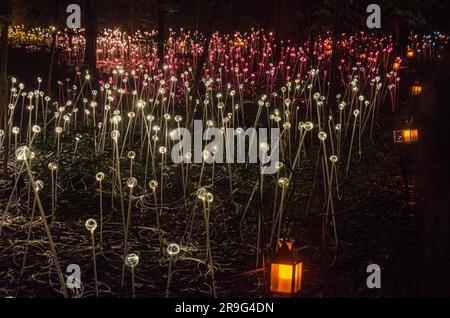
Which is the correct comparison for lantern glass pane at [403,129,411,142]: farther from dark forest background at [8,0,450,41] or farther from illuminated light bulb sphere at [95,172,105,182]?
illuminated light bulb sphere at [95,172,105,182]

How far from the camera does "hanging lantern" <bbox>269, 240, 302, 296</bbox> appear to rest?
3578 millimetres

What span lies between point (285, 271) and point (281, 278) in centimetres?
A: 6

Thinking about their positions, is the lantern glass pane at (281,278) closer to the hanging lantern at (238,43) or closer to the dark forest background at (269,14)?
the dark forest background at (269,14)

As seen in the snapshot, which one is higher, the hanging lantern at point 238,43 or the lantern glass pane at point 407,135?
the hanging lantern at point 238,43

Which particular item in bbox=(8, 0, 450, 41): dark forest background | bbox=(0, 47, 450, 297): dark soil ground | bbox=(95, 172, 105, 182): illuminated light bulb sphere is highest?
bbox=(8, 0, 450, 41): dark forest background

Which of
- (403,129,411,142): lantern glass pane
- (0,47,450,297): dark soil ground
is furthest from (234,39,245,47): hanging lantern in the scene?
(403,129,411,142): lantern glass pane

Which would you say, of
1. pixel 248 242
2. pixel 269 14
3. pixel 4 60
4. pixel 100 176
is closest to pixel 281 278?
pixel 248 242

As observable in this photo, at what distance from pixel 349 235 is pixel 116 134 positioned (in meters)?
2.20

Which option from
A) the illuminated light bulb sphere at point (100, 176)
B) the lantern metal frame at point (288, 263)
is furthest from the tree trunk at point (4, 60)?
the lantern metal frame at point (288, 263)

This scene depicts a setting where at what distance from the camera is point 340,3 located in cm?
538

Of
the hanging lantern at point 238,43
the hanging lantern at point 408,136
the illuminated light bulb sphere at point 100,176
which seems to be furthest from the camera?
the hanging lantern at point 238,43

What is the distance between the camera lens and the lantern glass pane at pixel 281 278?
3586mm

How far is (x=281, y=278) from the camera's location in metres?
3.62

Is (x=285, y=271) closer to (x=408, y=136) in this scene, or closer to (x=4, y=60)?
(x=408, y=136)
